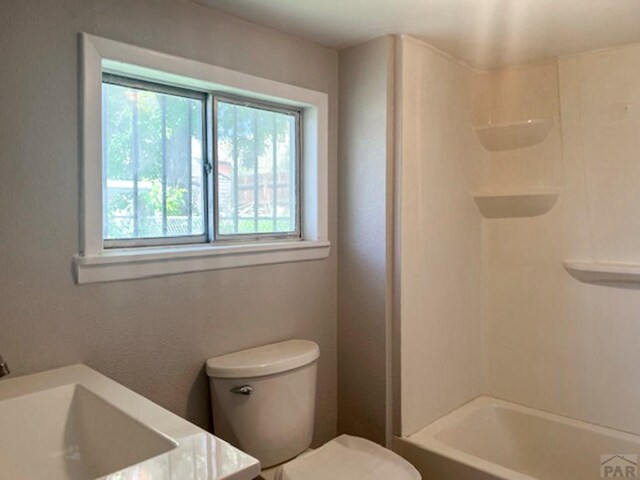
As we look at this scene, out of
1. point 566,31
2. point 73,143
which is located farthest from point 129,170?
point 566,31

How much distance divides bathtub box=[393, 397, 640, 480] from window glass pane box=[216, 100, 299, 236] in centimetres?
110

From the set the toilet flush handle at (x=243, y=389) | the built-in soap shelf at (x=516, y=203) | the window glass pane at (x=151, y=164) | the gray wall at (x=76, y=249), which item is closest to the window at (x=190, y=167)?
the window glass pane at (x=151, y=164)

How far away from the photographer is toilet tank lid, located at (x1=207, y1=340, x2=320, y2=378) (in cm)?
177

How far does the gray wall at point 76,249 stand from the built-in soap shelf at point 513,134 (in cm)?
98

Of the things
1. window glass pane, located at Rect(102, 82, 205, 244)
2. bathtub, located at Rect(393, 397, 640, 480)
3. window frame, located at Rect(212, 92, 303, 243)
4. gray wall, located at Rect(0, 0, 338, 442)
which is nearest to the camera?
gray wall, located at Rect(0, 0, 338, 442)

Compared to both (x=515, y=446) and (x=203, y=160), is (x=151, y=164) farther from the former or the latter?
(x=515, y=446)

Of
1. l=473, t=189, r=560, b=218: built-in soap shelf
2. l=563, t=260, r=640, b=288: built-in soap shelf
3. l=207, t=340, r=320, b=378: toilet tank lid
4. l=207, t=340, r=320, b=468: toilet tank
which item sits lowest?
l=207, t=340, r=320, b=468: toilet tank

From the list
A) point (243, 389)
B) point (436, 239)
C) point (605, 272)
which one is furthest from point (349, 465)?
point (605, 272)

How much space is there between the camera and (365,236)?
2219 mm

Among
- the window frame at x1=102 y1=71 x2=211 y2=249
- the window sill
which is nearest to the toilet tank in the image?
the window sill

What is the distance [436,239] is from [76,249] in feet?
4.85

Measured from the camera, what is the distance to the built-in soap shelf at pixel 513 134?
241 cm

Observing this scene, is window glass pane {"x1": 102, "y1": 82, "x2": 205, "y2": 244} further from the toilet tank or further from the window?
the toilet tank

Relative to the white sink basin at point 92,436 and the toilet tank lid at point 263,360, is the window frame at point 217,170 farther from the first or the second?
the white sink basin at point 92,436
